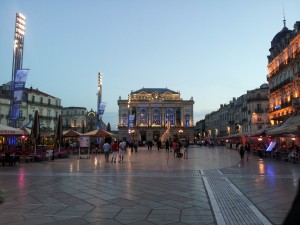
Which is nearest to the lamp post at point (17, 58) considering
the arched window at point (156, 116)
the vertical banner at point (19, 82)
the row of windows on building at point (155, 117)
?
the vertical banner at point (19, 82)

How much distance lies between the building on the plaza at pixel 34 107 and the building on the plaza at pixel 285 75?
4304 centimetres

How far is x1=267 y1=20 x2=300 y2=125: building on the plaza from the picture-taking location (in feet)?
119


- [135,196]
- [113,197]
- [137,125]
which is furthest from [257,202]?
[137,125]

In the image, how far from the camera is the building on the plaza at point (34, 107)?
60125 millimetres

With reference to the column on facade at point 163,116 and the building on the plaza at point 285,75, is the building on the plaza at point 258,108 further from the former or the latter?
the column on facade at point 163,116

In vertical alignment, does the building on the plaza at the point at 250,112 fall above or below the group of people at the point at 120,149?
above

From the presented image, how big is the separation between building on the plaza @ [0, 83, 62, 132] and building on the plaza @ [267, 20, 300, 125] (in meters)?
43.0

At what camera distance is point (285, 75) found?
41.0 metres

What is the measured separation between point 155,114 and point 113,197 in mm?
104392

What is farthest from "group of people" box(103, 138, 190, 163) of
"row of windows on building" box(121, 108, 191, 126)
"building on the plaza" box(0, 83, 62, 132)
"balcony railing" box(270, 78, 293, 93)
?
"row of windows on building" box(121, 108, 191, 126)

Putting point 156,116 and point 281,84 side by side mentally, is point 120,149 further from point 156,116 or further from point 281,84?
point 156,116

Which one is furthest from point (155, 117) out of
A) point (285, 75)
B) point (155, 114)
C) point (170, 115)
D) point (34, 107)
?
point (285, 75)

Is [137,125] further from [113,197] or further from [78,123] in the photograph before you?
[113,197]

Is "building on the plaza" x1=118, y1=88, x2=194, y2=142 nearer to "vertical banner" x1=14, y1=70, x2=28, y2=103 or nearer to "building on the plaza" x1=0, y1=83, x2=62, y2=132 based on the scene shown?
"building on the plaza" x1=0, y1=83, x2=62, y2=132
